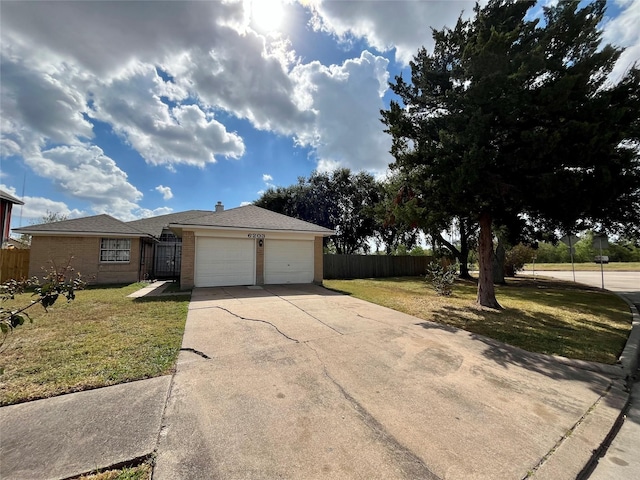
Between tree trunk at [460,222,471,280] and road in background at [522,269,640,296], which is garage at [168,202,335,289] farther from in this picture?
road in background at [522,269,640,296]

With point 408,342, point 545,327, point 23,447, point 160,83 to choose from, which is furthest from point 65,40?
point 545,327

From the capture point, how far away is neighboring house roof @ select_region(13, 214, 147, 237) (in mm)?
12062

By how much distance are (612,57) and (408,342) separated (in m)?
9.11

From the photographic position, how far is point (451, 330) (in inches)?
239

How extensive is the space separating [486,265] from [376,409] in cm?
770

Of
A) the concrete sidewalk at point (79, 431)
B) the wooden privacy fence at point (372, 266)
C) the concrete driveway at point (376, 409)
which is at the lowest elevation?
the concrete driveway at point (376, 409)

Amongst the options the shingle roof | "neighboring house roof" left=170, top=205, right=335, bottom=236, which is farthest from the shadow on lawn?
the shingle roof

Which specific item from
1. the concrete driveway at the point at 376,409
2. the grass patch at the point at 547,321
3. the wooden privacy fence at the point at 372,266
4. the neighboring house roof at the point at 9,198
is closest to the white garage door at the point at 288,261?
the grass patch at the point at 547,321

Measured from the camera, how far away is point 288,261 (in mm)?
13266

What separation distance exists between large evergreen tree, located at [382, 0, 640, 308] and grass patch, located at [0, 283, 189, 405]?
7.50 metres

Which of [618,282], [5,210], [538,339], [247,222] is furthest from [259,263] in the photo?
[618,282]

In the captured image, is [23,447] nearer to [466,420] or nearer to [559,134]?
[466,420]

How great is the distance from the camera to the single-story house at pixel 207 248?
11.6 metres

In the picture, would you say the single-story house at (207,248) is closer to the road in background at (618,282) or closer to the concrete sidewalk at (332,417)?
the concrete sidewalk at (332,417)
